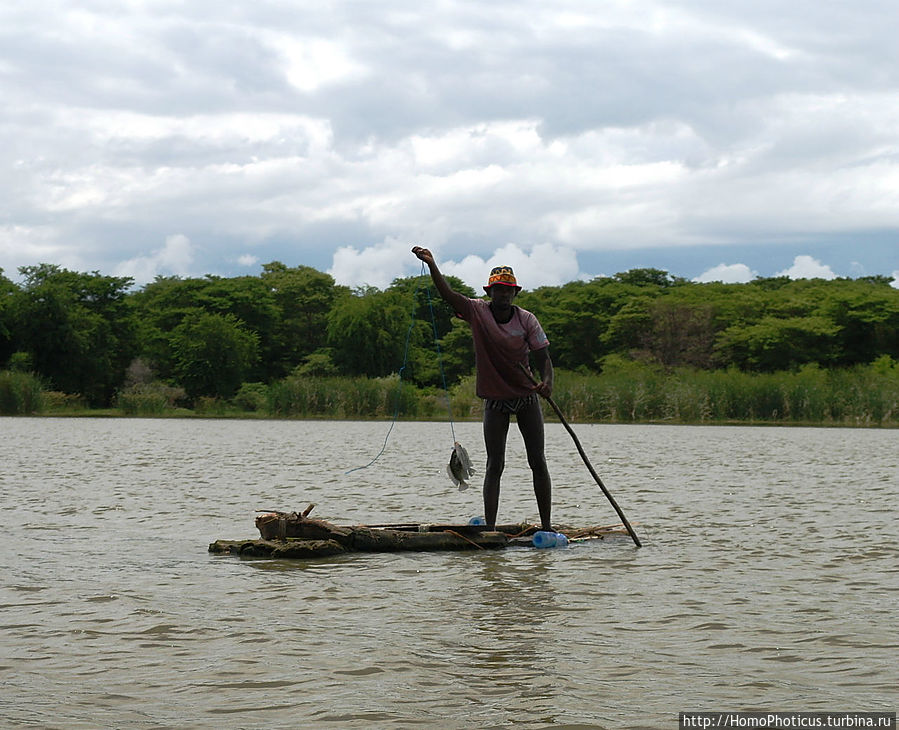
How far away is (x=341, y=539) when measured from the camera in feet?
28.9

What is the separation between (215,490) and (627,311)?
61.5 metres

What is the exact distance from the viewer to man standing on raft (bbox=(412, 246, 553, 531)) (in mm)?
8852

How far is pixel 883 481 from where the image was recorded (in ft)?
53.0

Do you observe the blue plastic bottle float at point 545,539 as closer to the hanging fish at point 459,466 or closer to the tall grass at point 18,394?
the hanging fish at point 459,466

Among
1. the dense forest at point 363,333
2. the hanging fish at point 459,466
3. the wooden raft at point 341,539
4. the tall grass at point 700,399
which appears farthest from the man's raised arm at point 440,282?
the dense forest at point 363,333

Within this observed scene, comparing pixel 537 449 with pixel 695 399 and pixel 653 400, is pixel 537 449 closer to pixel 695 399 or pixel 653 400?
pixel 653 400

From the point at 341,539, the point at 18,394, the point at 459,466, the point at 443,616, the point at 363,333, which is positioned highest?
the point at 363,333

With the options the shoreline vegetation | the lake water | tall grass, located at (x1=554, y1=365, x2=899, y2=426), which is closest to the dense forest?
the shoreline vegetation

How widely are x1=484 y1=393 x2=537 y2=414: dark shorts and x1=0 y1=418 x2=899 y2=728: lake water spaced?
121 cm

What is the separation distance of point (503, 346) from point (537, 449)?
1004 mm

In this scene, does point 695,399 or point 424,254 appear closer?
point 424,254

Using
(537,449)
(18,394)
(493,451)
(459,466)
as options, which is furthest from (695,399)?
(493,451)

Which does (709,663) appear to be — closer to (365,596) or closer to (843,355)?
(365,596)

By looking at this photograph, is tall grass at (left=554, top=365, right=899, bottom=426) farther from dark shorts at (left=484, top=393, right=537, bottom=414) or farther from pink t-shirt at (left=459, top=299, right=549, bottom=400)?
pink t-shirt at (left=459, top=299, right=549, bottom=400)
